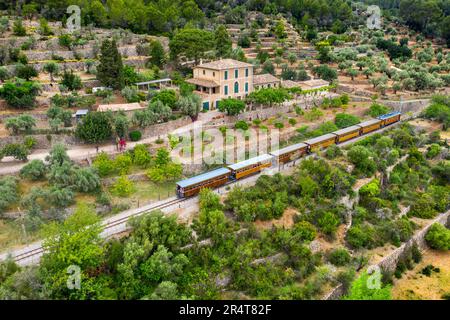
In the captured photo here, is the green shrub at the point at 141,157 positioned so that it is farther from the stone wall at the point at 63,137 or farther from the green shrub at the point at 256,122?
the green shrub at the point at 256,122

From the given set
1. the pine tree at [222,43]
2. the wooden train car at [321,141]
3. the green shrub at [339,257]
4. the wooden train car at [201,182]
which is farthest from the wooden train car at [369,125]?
the pine tree at [222,43]

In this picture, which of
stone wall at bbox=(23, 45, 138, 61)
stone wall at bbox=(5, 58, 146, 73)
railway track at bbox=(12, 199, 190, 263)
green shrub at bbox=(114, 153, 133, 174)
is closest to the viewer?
railway track at bbox=(12, 199, 190, 263)

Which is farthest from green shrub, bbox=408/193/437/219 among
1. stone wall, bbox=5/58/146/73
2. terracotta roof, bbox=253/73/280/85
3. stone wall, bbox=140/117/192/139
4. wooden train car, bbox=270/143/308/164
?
stone wall, bbox=5/58/146/73

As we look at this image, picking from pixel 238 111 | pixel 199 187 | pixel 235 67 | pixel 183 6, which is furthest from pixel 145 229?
pixel 183 6

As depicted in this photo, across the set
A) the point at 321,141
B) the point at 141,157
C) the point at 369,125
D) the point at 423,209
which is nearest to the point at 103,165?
the point at 141,157

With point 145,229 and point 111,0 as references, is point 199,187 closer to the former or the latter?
point 145,229

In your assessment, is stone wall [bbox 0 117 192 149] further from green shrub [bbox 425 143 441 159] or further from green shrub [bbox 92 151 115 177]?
green shrub [bbox 425 143 441 159]

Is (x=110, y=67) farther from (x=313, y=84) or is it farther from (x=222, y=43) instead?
(x=313, y=84)

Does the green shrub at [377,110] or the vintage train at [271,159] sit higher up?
the green shrub at [377,110]
